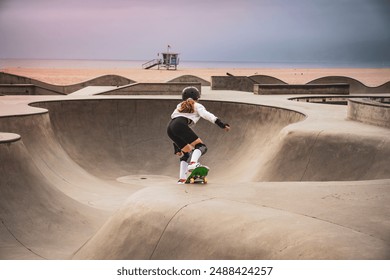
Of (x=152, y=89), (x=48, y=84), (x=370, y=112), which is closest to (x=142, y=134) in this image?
(x=152, y=89)

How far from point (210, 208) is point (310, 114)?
11973 millimetres

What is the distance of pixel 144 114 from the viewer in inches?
805

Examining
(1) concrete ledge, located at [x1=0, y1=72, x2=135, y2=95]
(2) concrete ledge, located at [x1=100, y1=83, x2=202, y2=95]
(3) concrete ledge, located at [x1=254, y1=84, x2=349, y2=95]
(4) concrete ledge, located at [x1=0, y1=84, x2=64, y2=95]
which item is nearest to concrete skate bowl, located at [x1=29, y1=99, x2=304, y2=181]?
(2) concrete ledge, located at [x1=100, y1=83, x2=202, y2=95]

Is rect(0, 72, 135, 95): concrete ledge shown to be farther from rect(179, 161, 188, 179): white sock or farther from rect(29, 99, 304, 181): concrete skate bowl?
rect(179, 161, 188, 179): white sock

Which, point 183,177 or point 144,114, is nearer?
point 183,177

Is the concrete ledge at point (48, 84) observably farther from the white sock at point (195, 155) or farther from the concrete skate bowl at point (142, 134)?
the white sock at point (195, 155)

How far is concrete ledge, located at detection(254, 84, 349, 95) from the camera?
93.5ft

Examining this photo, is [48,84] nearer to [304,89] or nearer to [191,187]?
[304,89]

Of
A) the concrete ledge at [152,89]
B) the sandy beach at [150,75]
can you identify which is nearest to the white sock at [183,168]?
the concrete ledge at [152,89]

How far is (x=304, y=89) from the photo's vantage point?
96.2 feet

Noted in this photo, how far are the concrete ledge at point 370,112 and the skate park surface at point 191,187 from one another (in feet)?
1.04

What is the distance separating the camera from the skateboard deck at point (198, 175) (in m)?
7.55
